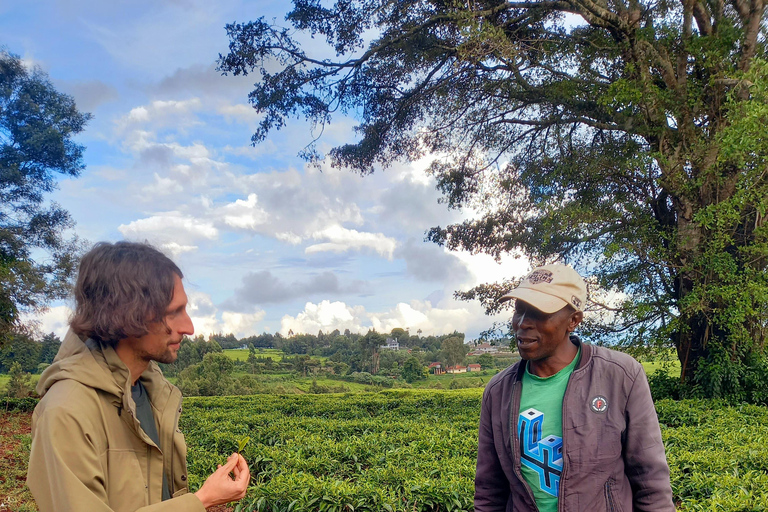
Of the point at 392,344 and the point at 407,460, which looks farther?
the point at 392,344

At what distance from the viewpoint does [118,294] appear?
5.46ft


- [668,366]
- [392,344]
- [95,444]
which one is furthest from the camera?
[392,344]

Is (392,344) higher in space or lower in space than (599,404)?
lower

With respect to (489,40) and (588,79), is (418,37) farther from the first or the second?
(588,79)

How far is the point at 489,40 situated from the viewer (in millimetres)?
9172

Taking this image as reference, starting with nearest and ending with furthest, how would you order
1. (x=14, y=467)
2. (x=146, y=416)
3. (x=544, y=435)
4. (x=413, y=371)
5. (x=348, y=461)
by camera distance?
(x=146, y=416), (x=544, y=435), (x=348, y=461), (x=14, y=467), (x=413, y=371)

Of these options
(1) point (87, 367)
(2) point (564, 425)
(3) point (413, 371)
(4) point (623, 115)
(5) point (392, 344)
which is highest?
(4) point (623, 115)

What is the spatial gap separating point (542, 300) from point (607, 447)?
58cm

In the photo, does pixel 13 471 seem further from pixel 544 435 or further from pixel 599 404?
pixel 599 404

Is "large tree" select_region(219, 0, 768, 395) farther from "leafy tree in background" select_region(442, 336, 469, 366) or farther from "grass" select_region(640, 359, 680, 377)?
"leafy tree in background" select_region(442, 336, 469, 366)

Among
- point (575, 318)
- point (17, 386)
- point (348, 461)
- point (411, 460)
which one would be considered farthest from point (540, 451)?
point (17, 386)

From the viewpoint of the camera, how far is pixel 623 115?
1023 centimetres

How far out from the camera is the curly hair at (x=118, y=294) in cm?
165

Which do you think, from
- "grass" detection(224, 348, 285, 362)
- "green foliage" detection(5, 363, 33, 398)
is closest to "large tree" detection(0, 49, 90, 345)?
"green foliage" detection(5, 363, 33, 398)
